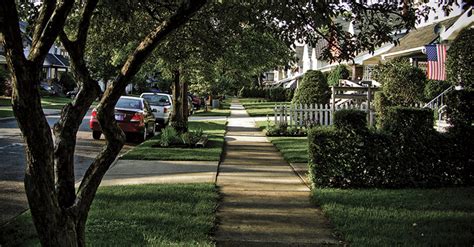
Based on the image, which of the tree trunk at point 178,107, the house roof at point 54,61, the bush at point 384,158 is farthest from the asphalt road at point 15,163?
the house roof at point 54,61

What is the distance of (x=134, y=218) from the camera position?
6074mm

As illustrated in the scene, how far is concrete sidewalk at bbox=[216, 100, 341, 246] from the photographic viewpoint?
5.52 meters

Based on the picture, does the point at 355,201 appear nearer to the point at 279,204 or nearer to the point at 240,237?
the point at 279,204

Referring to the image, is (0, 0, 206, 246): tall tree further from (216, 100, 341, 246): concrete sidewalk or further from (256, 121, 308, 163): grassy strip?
(256, 121, 308, 163): grassy strip

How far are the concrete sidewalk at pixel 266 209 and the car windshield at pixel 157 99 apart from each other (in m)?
11.1

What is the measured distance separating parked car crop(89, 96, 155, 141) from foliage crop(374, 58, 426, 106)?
8.84 metres

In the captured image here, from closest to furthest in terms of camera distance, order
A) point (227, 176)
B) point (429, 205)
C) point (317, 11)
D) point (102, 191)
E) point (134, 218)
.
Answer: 1. point (317, 11)
2. point (134, 218)
3. point (429, 205)
4. point (102, 191)
5. point (227, 176)

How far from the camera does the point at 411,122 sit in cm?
829

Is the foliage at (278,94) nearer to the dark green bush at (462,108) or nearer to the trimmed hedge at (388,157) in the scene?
the dark green bush at (462,108)

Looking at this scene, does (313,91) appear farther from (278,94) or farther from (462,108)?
(278,94)

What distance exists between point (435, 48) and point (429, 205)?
43.7 ft

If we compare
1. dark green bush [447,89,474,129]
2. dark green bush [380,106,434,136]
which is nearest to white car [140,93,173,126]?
dark green bush [380,106,434,136]

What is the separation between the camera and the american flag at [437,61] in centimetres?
1795

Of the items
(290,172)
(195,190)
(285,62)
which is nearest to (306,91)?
(285,62)
